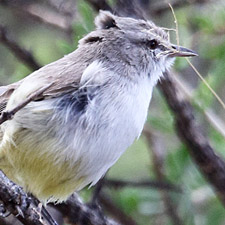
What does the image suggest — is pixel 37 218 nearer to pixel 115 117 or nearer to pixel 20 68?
pixel 115 117

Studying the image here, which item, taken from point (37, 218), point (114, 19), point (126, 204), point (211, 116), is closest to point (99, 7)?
point (114, 19)

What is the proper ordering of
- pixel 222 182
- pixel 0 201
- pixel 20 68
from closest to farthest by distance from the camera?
pixel 0 201 < pixel 222 182 < pixel 20 68

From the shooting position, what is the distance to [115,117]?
388 centimetres

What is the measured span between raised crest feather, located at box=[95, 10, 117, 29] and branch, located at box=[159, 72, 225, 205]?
0.65 metres

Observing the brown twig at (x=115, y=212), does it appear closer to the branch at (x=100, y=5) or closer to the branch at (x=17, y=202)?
the branch at (x=100, y=5)

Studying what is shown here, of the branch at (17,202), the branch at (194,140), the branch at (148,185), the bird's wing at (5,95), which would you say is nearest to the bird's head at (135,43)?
the branch at (194,140)

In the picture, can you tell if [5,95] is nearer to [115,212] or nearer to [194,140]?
[194,140]

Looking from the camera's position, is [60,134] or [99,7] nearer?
[60,134]

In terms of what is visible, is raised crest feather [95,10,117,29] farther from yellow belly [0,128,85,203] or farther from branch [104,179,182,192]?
branch [104,179,182,192]

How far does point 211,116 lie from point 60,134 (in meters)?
1.69

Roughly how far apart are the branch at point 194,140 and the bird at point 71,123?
2.27 feet

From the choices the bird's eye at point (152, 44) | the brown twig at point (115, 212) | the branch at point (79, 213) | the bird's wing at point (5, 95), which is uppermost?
the bird's wing at point (5, 95)

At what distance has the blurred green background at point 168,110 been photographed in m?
5.12

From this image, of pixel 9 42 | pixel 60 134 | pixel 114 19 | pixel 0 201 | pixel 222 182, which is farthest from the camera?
pixel 9 42
